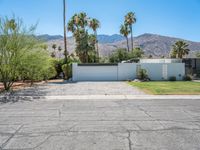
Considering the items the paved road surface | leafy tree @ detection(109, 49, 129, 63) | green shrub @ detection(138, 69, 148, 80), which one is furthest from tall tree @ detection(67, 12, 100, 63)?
the paved road surface

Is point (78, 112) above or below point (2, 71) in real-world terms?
below

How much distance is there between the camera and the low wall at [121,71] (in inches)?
1454

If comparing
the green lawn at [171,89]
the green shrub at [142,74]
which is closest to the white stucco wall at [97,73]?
the green shrub at [142,74]

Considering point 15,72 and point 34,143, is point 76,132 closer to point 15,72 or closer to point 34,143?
point 34,143

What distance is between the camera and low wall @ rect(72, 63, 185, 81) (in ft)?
121

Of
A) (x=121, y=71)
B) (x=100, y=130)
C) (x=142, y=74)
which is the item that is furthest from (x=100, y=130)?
(x=121, y=71)

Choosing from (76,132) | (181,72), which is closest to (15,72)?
(76,132)

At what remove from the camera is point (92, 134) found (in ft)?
26.2

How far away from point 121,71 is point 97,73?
3.13 meters

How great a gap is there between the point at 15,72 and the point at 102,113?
14.6 metres

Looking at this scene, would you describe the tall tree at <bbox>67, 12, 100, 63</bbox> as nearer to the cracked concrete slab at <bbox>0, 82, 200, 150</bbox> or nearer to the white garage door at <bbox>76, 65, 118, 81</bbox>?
the white garage door at <bbox>76, 65, 118, 81</bbox>

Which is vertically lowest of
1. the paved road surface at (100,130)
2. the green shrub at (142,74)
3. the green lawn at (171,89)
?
the green lawn at (171,89)

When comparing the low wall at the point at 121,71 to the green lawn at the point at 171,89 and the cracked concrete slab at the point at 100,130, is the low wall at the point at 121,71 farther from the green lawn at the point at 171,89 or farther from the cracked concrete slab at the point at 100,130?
the cracked concrete slab at the point at 100,130

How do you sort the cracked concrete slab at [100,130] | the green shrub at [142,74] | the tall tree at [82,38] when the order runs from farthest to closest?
the tall tree at [82,38] < the green shrub at [142,74] < the cracked concrete slab at [100,130]
